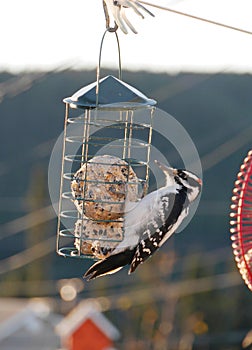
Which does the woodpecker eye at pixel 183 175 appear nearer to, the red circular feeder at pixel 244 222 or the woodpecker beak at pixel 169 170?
the woodpecker beak at pixel 169 170

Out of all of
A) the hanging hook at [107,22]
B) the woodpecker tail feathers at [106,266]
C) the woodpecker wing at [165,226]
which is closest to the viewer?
the hanging hook at [107,22]

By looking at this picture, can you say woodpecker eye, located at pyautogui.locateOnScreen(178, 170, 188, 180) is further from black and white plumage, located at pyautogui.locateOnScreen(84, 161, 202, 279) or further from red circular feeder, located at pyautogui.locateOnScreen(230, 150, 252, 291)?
red circular feeder, located at pyautogui.locateOnScreen(230, 150, 252, 291)

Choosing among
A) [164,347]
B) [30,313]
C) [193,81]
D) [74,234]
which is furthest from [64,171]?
[193,81]

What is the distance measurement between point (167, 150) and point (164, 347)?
5303 millimetres

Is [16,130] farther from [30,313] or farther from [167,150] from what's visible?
[30,313]

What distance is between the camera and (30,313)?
33.2 ft

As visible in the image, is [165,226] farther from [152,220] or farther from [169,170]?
[169,170]

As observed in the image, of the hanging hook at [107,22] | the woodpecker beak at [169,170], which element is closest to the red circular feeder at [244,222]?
the woodpecker beak at [169,170]

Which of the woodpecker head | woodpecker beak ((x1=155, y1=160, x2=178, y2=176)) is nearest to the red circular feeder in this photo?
the woodpecker head

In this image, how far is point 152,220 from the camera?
4828mm

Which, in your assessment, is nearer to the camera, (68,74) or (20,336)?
(20,336)

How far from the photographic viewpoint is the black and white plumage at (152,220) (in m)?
4.61

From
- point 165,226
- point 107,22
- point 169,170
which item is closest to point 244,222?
point 165,226

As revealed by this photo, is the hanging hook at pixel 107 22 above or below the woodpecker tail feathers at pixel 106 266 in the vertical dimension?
above
